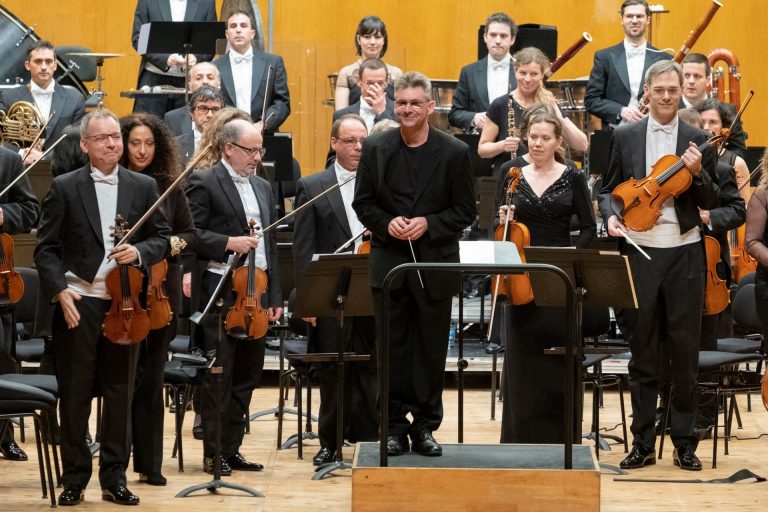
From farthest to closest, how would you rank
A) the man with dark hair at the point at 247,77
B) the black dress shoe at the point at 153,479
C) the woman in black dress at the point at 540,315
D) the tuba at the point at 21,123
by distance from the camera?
the man with dark hair at the point at 247,77 → the tuba at the point at 21,123 → the woman in black dress at the point at 540,315 → the black dress shoe at the point at 153,479

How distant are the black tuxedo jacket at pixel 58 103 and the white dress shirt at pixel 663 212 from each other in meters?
3.73

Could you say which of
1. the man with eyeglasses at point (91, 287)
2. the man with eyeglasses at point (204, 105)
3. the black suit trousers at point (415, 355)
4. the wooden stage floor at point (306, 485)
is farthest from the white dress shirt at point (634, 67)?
the man with eyeglasses at point (91, 287)

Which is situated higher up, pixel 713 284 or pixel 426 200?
pixel 426 200

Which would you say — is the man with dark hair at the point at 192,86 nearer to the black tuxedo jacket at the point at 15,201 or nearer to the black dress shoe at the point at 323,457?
the black tuxedo jacket at the point at 15,201

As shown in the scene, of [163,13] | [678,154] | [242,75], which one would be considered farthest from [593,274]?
[163,13]

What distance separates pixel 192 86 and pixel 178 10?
1.84m

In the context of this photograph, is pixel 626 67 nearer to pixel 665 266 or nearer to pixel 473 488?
pixel 665 266

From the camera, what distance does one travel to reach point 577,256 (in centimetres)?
498

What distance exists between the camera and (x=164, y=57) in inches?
342

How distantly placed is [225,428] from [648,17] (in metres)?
4.62

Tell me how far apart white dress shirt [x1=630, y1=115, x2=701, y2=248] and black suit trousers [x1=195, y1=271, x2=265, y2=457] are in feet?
5.44

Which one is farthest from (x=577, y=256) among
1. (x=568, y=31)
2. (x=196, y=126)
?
(x=568, y=31)

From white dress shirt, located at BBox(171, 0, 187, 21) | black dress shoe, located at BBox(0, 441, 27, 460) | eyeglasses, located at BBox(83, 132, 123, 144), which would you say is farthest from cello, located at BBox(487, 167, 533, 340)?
white dress shirt, located at BBox(171, 0, 187, 21)

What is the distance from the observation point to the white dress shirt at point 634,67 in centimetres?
809
